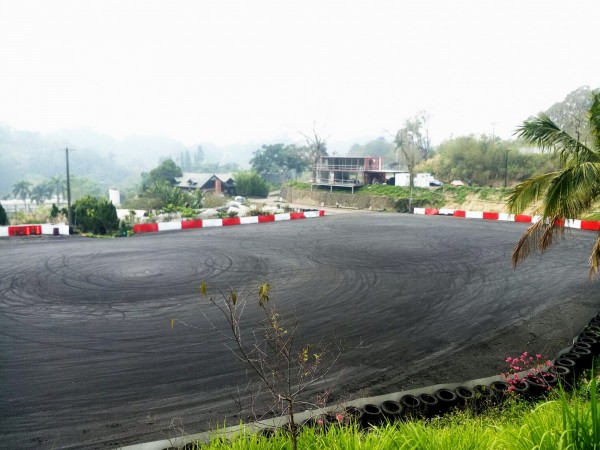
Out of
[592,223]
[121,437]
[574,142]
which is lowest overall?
[121,437]

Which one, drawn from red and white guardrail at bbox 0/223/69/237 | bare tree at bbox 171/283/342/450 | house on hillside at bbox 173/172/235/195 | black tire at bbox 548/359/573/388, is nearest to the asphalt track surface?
bare tree at bbox 171/283/342/450

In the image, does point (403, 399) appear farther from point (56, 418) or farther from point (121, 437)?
point (56, 418)

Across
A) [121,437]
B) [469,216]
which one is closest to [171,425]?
[121,437]

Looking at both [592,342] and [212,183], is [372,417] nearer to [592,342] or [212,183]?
[592,342]

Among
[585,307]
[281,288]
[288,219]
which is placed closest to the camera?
[585,307]

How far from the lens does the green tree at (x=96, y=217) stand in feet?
111

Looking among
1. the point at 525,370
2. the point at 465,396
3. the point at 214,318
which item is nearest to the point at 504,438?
the point at 465,396

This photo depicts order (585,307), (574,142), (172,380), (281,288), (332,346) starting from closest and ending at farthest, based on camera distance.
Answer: (172,380)
(574,142)
(332,346)
(585,307)
(281,288)

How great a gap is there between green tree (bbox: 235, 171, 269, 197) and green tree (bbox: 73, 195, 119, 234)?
147 feet

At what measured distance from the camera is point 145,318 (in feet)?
46.3

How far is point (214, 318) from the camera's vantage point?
46.6ft

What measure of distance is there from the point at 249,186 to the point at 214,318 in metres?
65.9

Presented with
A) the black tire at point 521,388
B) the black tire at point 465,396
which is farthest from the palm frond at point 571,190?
the black tire at point 465,396

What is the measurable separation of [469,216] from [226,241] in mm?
25722
